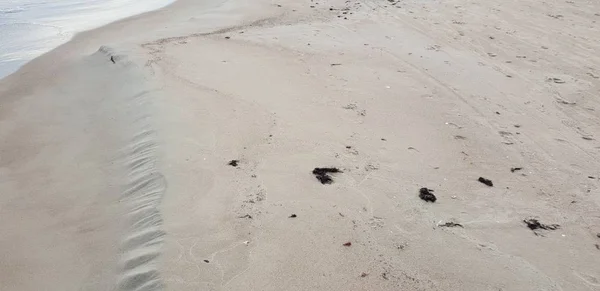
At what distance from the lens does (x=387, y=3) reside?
912 cm

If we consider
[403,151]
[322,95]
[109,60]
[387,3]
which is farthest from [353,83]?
[387,3]

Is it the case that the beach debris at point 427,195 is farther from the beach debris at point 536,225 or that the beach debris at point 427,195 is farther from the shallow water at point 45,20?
the shallow water at point 45,20

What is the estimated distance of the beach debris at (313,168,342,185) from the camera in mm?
3756

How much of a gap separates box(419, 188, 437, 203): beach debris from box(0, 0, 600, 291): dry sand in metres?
0.05

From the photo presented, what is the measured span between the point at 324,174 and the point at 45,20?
6.79 meters

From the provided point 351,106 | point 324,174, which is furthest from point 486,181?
point 351,106

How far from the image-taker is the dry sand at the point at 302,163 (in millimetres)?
3059

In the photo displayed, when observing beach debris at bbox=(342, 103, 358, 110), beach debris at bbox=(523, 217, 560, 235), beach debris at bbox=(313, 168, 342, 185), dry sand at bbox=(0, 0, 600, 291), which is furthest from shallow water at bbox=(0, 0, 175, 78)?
beach debris at bbox=(523, 217, 560, 235)

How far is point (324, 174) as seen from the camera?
151 inches

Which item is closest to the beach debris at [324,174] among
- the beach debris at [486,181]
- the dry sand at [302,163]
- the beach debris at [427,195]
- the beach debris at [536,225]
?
the dry sand at [302,163]

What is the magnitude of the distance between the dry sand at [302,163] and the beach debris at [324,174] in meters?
0.07

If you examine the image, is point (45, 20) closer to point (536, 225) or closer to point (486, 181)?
point (486, 181)

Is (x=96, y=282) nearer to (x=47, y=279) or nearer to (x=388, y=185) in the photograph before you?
(x=47, y=279)

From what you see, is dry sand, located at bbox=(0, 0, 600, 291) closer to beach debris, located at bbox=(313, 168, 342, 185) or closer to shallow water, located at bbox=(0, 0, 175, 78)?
beach debris, located at bbox=(313, 168, 342, 185)
